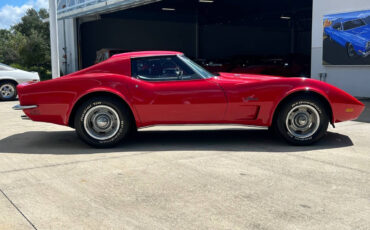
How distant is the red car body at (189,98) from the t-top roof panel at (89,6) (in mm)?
12492

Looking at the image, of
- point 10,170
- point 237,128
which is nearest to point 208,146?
point 237,128

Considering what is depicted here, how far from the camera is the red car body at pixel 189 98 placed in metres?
5.36

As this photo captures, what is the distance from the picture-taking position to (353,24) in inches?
451

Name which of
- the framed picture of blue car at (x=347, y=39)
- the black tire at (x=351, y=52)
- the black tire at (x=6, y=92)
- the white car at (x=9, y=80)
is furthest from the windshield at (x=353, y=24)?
the black tire at (x=6, y=92)

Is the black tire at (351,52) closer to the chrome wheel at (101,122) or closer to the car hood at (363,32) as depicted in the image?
the car hood at (363,32)

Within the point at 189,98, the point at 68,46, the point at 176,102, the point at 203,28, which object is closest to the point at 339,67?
the point at 189,98

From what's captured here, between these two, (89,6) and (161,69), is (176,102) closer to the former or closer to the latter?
(161,69)

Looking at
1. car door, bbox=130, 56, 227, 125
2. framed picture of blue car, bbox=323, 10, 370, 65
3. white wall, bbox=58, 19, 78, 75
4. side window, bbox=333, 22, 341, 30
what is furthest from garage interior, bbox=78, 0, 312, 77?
car door, bbox=130, 56, 227, 125

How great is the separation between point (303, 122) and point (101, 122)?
2712 mm

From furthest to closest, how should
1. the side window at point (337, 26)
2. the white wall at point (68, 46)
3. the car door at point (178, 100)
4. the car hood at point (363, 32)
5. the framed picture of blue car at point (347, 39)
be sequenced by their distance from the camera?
the white wall at point (68, 46)
the side window at point (337, 26)
the framed picture of blue car at point (347, 39)
the car hood at point (363, 32)
the car door at point (178, 100)

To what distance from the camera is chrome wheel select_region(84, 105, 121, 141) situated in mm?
5430

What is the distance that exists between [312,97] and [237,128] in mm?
1744

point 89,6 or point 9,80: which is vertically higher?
point 89,6

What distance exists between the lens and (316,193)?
357 cm
